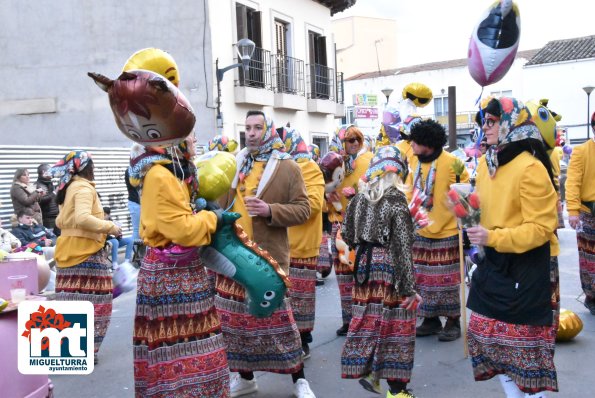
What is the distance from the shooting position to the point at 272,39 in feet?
63.0

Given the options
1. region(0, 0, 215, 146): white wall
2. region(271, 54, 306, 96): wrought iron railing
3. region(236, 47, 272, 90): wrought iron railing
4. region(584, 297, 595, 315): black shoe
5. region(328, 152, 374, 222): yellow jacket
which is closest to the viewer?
region(328, 152, 374, 222): yellow jacket

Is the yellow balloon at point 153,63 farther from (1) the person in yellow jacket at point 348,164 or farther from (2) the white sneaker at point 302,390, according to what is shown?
(1) the person in yellow jacket at point 348,164

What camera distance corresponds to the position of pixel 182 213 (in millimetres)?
3438

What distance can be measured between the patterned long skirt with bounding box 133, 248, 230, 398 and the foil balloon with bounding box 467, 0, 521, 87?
2.89 meters

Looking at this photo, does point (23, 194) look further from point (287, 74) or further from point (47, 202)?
point (287, 74)

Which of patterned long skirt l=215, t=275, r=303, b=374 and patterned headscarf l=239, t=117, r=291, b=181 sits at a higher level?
patterned headscarf l=239, t=117, r=291, b=181

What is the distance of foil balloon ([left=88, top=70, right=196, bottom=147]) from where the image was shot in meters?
3.35

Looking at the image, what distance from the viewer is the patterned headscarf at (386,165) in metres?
4.52

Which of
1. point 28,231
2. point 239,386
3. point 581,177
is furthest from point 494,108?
point 28,231

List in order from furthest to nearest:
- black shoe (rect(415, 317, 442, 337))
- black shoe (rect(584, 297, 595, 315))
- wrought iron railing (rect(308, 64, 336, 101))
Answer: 1. wrought iron railing (rect(308, 64, 336, 101))
2. black shoe (rect(584, 297, 595, 315))
3. black shoe (rect(415, 317, 442, 337))

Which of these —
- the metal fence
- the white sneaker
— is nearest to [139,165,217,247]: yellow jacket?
the white sneaker

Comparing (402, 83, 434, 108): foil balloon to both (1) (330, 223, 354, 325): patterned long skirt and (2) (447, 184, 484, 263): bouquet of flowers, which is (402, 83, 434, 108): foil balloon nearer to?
(1) (330, 223, 354, 325): patterned long skirt

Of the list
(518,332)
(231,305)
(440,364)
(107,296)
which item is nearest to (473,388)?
(440,364)

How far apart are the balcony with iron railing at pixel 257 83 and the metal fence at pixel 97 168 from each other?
3.95 meters
